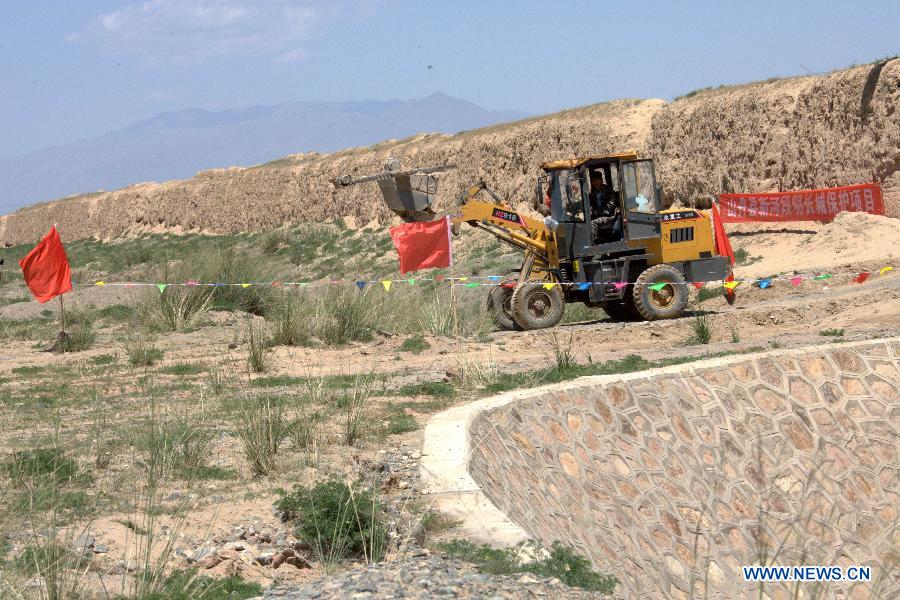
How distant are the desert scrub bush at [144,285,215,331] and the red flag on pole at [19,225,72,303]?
1.94m

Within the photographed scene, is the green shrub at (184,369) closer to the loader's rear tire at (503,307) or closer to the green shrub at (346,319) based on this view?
the green shrub at (346,319)

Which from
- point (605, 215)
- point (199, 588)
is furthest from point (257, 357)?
point (199, 588)

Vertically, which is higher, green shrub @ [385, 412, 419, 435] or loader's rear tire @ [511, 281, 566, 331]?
loader's rear tire @ [511, 281, 566, 331]

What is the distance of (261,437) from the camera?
8.59 m

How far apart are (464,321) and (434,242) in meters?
1.47

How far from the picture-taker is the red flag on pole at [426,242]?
56.3 feet

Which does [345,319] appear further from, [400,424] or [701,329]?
[400,424]

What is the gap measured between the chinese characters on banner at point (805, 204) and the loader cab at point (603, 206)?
8.71 meters

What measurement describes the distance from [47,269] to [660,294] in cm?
999

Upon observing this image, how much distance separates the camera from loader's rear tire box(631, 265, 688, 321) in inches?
683

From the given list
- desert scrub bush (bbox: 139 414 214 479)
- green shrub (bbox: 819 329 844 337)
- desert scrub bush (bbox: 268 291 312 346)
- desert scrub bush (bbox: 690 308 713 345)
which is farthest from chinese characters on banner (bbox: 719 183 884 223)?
desert scrub bush (bbox: 139 414 214 479)

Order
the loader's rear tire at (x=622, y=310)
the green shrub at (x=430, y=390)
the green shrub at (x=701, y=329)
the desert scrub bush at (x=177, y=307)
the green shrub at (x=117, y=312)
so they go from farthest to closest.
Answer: the green shrub at (x=117, y=312), the desert scrub bush at (x=177, y=307), the loader's rear tire at (x=622, y=310), the green shrub at (x=701, y=329), the green shrub at (x=430, y=390)

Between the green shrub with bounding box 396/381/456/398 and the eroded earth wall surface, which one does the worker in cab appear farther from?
the green shrub with bounding box 396/381/456/398
